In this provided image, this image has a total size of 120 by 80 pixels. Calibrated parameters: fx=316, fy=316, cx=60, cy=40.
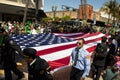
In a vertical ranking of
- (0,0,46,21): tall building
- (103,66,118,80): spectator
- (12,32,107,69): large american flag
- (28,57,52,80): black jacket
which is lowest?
(103,66,118,80): spectator

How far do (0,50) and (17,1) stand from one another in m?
36.2

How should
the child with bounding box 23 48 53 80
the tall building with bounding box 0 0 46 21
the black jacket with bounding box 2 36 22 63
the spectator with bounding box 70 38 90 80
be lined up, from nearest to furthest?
1. the child with bounding box 23 48 53 80
2. the spectator with bounding box 70 38 90 80
3. the black jacket with bounding box 2 36 22 63
4. the tall building with bounding box 0 0 46 21

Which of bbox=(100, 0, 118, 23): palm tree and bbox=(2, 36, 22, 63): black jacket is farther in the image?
bbox=(100, 0, 118, 23): palm tree

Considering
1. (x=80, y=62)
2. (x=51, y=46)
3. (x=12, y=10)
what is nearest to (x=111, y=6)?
(x=12, y=10)

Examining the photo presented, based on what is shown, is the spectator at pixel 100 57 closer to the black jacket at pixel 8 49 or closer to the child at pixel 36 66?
the black jacket at pixel 8 49

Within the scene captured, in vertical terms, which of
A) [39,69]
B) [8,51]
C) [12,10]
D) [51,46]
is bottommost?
[51,46]

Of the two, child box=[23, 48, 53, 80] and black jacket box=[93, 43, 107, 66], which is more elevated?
child box=[23, 48, 53, 80]

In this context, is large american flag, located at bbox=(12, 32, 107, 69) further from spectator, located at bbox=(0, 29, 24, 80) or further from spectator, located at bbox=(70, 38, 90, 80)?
spectator, located at bbox=(70, 38, 90, 80)

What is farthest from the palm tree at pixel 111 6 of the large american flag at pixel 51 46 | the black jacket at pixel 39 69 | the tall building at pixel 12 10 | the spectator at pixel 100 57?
the black jacket at pixel 39 69


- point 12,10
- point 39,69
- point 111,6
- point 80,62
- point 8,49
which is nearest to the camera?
point 39,69

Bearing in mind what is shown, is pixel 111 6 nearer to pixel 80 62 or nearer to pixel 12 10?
pixel 12 10

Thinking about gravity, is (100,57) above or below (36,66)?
below

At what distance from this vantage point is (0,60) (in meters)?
8.99

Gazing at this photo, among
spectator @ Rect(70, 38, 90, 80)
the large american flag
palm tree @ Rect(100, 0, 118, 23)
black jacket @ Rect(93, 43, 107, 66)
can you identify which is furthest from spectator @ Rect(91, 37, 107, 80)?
palm tree @ Rect(100, 0, 118, 23)
